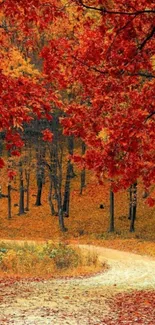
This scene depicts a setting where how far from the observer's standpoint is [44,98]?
31.3ft

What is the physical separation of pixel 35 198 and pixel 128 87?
39.9 metres

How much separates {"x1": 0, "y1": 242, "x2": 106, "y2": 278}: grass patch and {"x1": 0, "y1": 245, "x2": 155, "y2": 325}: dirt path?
37.4 inches

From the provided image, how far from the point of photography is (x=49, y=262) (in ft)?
67.4

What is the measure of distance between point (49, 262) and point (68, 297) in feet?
22.5

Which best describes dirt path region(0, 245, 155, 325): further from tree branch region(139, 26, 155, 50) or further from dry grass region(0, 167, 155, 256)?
dry grass region(0, 167, 155, 256)

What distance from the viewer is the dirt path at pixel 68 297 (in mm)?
10805

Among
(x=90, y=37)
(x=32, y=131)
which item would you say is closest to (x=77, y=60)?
(x=90, y=37)

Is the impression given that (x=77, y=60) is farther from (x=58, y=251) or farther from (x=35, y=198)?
(x=35, y=198)

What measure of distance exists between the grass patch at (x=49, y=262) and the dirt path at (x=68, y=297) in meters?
0.95

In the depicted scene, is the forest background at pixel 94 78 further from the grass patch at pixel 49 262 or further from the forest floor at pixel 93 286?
the grass patch at pixel 49 262

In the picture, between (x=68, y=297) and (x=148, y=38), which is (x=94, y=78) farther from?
(x=68, y=297)

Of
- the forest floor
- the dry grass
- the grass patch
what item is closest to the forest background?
the forest floor

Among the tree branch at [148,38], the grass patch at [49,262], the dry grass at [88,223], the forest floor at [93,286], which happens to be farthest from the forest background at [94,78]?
→ the dry grass at [88,223]

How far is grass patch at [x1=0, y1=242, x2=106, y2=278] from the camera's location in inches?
763
